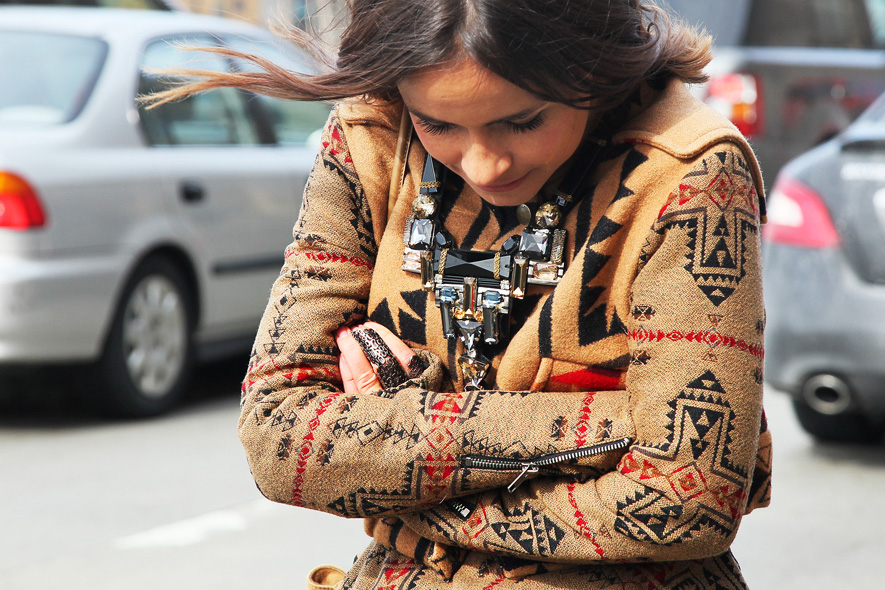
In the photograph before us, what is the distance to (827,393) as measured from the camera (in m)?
4.41

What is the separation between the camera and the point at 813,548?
3857 millimetres

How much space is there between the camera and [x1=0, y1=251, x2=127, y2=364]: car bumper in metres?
4.65

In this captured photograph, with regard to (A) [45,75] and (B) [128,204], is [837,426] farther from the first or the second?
(A) [45,75]

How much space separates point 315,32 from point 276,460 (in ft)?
2.06

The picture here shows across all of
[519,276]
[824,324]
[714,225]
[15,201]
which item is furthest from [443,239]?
[15,201]

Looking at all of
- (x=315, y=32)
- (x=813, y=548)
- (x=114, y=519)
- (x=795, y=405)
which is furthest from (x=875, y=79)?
(x=315, y=32)

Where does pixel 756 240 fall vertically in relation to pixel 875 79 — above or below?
below

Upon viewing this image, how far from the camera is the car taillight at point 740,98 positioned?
26.0 ft

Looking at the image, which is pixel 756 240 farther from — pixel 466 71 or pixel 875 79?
pixel 875 79

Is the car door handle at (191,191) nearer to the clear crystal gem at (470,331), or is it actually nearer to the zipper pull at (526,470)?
the clear crystal gem at (470,331)

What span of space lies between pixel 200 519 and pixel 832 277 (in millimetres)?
2567

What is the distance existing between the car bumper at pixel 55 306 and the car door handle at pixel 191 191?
1.67 feet

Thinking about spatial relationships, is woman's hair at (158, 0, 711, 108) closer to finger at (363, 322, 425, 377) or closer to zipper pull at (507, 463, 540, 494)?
finger at (363, 322, 425, 377)

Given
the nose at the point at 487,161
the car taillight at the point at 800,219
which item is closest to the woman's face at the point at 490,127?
the nose at the point at 487,161
